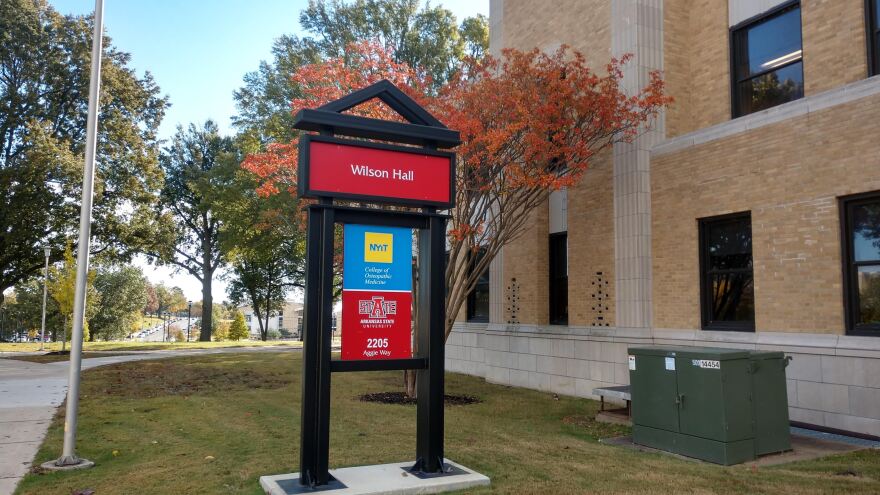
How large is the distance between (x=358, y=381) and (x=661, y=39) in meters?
10.6

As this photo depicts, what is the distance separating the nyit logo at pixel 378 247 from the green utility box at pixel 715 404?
3.88 meters

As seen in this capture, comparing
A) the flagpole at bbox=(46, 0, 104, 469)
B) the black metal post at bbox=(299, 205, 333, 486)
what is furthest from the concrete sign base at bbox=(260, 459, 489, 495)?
the flagpole at bbox=(46, 0, 104, 469)

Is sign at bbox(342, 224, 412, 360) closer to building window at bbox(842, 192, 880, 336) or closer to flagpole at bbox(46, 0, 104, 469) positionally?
flagpole at bbox(46, 0, 104, 469)

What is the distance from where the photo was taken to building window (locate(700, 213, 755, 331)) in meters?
11.8

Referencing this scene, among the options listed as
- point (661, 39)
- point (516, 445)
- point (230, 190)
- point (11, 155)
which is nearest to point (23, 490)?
Answer: point (516, 445)

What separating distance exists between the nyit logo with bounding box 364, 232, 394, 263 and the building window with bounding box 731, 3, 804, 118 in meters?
8.58

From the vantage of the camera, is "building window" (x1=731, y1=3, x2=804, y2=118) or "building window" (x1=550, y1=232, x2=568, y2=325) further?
"building window" (x1=550, y1=232, x2=568, y2=325)

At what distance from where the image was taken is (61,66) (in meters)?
32.0

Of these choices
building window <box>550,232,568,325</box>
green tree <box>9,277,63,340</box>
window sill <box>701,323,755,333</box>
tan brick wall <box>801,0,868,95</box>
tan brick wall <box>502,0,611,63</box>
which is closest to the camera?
tan brick wall <box>801,0,868,95</box>

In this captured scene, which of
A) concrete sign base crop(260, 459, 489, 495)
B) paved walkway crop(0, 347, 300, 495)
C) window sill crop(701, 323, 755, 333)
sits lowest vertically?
paved walkway crop(0, 347, 300, 495)

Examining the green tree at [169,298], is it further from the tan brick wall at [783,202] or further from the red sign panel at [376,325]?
the red sign panel at [376,325]

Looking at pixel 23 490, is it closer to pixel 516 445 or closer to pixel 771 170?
pixel 516 445

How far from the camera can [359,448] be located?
8.20 metres

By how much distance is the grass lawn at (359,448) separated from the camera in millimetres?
6477
